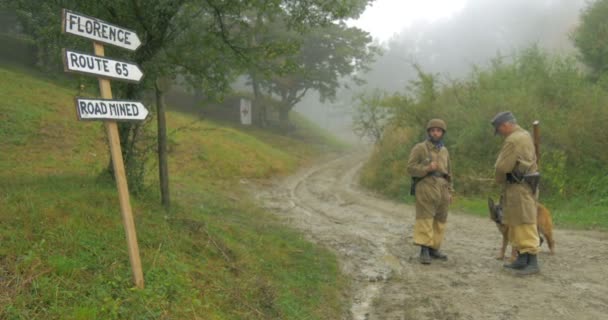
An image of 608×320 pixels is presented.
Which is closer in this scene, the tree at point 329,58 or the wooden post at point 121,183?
the wooden post at point 121,183

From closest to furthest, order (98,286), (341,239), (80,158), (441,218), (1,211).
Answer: (98,286) < (1,211) < (441,218) < (341,239) < (80,158)

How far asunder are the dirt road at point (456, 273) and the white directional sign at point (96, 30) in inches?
153

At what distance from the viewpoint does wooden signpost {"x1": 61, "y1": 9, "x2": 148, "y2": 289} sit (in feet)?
12.7

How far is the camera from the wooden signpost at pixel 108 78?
3886mm

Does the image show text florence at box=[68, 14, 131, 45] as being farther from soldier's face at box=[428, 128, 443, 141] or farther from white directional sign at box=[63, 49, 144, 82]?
soldier's face at box=[428, 128, 443, 141]

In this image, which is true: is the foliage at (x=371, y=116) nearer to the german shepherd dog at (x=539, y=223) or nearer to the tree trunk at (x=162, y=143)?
the german shepherd dog at (x=539, y=223)

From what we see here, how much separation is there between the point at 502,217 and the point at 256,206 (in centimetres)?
721

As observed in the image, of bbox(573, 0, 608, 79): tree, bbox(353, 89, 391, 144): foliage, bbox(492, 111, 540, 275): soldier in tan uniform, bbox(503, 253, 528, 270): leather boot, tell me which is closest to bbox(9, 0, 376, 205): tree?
bbox(492, 111, 540, 275): soldier in tan uniform

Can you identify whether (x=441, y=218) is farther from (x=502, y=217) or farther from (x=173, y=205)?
(x=173, y=205)

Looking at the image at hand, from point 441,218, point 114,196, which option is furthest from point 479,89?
point 114,196

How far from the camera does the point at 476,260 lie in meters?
7.45

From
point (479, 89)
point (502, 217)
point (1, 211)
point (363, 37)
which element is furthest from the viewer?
point (363, 37)

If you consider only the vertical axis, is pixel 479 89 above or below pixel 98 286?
above

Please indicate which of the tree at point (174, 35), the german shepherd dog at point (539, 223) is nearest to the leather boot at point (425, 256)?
the german shepherd dog at point (539, 223)
